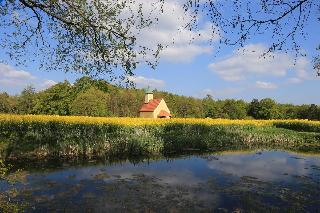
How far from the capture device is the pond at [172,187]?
12.1 metres

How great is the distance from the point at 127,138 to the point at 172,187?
32.5 ft

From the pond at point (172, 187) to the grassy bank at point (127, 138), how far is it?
2.60 m

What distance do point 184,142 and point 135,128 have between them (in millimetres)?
4209

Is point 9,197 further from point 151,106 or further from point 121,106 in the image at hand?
point 121,106

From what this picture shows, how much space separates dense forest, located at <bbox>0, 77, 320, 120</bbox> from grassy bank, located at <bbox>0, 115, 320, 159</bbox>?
90.8ft

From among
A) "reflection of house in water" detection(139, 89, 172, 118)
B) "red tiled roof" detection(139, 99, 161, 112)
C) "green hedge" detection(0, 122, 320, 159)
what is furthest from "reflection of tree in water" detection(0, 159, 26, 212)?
"red tiled roof" detection(139, 99, 161, 112)

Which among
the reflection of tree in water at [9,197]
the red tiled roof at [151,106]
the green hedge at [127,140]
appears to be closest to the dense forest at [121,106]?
the red tiled roof at [151,106]

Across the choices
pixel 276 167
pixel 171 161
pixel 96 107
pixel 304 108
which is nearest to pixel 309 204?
pixel 276 167

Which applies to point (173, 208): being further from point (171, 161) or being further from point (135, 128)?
point (135, 128)

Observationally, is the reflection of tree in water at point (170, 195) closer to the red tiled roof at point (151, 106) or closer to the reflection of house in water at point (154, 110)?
the reflection of house in water at point (154, 110)

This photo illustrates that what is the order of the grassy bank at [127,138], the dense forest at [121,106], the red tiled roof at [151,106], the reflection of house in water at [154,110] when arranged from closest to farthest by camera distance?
the grassy bank at [127,138]
the dense forest at [121,106]
the reflection of house in water at [154,110]
the red tiled roof at [151,106]

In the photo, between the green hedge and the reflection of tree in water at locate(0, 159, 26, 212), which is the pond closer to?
the reflection of tree in water at locate(0, 159, 26, 212)

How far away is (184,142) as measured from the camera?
28266 mm

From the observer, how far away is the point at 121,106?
70.2 meters
